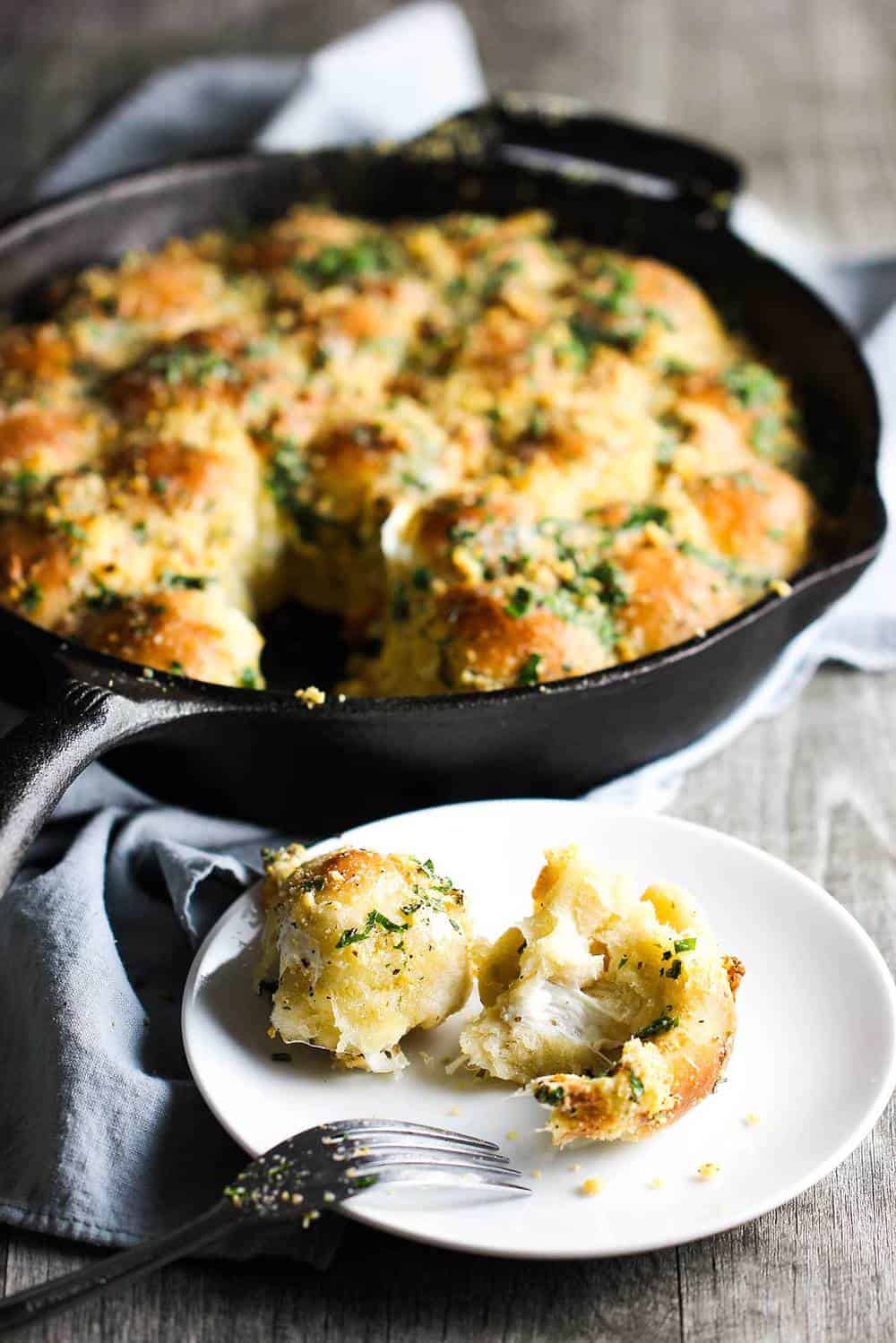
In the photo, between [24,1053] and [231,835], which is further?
[231,835]

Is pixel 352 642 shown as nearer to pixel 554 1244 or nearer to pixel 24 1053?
pixel 24 1053

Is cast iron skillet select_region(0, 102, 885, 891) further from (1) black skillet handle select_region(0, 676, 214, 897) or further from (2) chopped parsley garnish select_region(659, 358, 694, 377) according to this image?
(2) chopped parsley garnish select_region(659, 358, 694, 377)

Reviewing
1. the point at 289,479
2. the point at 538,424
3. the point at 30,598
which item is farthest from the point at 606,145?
the point at 30,598

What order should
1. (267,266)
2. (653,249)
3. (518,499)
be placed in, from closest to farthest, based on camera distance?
(518,499) → (267,266) → (653,249)

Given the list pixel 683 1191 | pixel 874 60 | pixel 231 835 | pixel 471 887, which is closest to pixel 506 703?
pixel 471 887

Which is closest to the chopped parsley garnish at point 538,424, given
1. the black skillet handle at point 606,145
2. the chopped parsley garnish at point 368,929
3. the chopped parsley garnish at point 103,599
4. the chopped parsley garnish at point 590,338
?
the chopped parsley garnish at point 590,338

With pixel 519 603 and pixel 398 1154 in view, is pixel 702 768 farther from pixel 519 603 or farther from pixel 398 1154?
pixel 398 1154

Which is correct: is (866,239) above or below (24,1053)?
below

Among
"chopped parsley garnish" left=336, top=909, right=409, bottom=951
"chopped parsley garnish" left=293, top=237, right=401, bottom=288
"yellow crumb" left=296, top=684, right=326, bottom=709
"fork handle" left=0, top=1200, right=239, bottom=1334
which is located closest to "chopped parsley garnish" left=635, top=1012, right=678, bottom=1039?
"chopped parsley garnish" left=336, top=909, right=409, bottom=951
